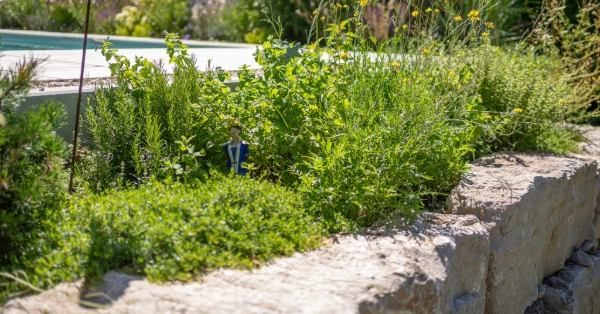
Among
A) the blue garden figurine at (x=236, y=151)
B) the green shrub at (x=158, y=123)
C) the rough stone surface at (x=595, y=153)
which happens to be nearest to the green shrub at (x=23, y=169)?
the green shrub at (x=158, y=123)

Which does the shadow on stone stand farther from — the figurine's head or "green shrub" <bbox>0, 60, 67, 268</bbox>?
the figurine's head

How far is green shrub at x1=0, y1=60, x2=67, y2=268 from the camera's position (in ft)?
8.57

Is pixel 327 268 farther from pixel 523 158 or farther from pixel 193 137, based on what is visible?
pixel 523 158

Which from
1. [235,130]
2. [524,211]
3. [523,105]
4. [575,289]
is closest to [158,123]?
[235,130]

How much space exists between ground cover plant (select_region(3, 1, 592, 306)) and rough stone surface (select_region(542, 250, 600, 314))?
1228 millimetres

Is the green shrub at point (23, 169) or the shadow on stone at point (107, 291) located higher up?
the green shrub at point (23, 169)

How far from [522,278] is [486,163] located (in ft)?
2.68

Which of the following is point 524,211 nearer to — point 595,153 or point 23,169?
point 595,153

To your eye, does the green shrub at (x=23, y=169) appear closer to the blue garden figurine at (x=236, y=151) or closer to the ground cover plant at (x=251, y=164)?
the ground cover plant at (x=251, y=164)

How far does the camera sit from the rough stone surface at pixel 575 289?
14.7ft

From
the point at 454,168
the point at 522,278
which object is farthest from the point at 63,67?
the point at 522,278

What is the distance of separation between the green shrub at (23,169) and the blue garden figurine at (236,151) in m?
0.91

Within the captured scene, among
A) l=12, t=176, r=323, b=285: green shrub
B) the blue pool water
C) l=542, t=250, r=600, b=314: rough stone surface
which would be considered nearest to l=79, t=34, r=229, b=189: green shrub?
l=12, t=176, r=323, b=285: green shrub

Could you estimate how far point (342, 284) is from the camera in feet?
7.99
